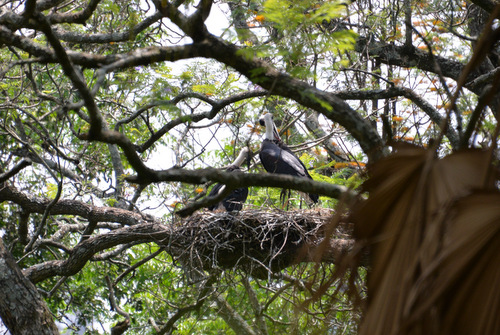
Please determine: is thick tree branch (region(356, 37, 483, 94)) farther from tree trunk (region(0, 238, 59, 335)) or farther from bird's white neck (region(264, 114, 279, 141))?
tree trunk (region(0, 238, 59, 335))

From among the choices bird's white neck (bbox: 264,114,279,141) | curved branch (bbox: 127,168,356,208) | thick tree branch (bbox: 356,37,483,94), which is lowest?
curved branch (bbox: 127,168,356,208)

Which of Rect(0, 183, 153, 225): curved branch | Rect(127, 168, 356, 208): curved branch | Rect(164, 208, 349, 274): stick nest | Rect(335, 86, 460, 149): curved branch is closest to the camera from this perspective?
Rect(127, 168, 356, 208): curved branch

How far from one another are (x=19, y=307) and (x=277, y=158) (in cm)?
362

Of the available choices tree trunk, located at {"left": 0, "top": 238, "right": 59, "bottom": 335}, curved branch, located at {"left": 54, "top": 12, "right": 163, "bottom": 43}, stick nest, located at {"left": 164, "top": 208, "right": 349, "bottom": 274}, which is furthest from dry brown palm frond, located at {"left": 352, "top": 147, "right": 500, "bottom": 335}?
stick nest, located at {"left": 164, "top": 208, "right": 349, "bottom": 274}

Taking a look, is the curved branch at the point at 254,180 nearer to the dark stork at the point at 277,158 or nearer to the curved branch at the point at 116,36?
the curved branch at the point at 116,36

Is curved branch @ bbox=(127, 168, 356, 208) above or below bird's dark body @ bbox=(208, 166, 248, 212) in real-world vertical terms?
below

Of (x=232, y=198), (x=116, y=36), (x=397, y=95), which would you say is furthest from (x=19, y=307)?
(x=397, y=95)

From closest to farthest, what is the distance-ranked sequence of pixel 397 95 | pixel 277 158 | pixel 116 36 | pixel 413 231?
1. pixel 413 231
2. pixel 116 36
3. pixel 397 95
4. pixel 277 158

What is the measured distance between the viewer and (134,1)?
22.9 ft

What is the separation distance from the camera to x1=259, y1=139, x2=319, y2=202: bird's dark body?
7.09 meters

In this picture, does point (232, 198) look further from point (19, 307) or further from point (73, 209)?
point (19, 307)

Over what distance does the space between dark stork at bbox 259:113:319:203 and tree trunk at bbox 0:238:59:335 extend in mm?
3355

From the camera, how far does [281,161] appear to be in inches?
282

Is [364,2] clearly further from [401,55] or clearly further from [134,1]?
[134,1]
